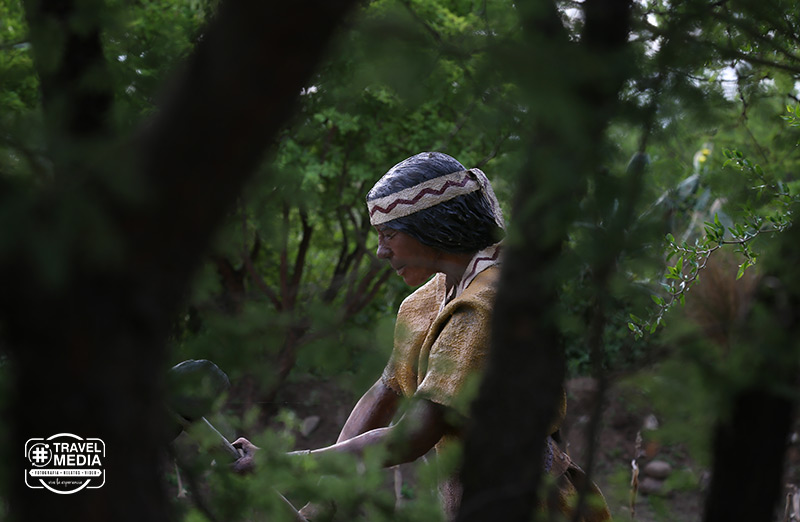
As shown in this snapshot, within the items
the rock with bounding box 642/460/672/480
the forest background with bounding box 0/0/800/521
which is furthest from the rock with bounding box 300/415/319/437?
the forest background with bounding box 0/0/800/521

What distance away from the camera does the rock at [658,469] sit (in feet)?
29.1

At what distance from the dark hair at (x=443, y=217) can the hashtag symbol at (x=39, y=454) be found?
1555 mm

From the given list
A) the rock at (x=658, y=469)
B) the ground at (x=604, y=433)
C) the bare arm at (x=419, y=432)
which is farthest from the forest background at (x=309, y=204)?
the rock at (x=658, y=469)

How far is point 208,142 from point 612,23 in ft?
2.43

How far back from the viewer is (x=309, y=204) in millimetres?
1963

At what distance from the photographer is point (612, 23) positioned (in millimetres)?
1402

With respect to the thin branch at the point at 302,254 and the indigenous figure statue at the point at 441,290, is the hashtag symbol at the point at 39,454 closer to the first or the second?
the indigenous figure statue at the point at 441,290

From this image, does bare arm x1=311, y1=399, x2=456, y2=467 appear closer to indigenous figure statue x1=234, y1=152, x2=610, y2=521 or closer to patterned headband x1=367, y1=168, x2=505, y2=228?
indigenous figure statue x1=234, y1=152, x2=610, y2=521

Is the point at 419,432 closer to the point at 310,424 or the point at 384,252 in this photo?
the point at 384,252

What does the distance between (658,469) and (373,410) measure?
6.83m

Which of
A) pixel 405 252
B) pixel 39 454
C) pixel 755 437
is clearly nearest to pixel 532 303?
pixel 755 437

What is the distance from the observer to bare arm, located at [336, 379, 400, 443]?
2953mm

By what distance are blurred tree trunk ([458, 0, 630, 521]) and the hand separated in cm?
80

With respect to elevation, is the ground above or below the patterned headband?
below
